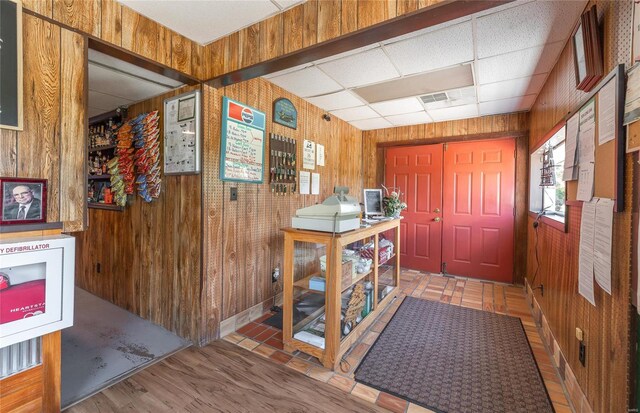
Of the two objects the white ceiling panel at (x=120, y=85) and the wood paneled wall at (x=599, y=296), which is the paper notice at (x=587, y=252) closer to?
the wood paneled wall at (x=599, y=296)

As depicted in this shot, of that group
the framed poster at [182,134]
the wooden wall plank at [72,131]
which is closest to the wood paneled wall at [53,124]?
the wooden wall plank at [72,131]

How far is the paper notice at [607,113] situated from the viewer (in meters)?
1.24

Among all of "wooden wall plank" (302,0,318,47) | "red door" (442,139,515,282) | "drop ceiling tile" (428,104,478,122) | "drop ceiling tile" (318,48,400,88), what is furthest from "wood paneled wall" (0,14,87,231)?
"red door" (442,139,515,282)

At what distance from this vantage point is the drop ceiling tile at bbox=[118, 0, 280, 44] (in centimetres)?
174

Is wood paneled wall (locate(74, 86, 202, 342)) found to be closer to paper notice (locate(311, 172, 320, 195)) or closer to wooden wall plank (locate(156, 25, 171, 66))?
wooden wall plank (locate(156, 25, 171, 66))

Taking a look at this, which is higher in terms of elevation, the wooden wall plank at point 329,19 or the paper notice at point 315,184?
the wooden wall plank at point 329,19

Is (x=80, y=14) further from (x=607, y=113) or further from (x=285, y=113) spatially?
(x=607, y=113)

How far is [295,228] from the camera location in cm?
224

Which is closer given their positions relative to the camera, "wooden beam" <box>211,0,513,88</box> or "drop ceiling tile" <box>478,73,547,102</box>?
"wooden beam" <box>211,0,513,88</box>

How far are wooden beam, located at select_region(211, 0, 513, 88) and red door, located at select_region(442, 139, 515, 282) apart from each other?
3303 millimetres

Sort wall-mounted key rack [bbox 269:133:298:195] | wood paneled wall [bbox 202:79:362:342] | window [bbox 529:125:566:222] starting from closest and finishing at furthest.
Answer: wood paneled wall [bbox 202:79:362:342] < window [bbox 529:125:566:222] < wall-mounted key rack [bbox 269:133:298:195]

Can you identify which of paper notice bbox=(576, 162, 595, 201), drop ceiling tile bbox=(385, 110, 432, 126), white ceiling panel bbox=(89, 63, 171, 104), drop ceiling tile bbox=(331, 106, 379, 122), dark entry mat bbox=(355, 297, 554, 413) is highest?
drop ceiling tile bbox=(331, 106, 379, 122)

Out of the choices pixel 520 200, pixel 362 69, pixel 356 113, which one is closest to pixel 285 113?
pixel 362 69

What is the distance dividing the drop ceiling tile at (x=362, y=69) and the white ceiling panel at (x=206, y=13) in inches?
33.7
